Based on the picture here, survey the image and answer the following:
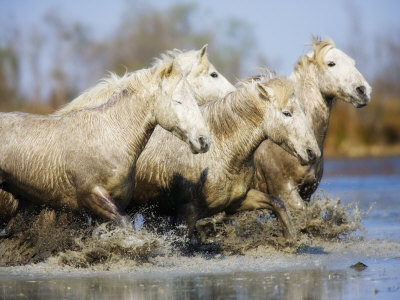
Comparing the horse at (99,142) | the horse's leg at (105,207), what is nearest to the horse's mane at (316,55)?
the horse at (99,142)

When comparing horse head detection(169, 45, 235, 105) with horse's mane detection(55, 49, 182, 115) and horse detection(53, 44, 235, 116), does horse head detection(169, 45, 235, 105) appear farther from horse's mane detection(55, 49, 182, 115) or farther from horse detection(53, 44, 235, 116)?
horse's mane detection(55, 49, 182, 115)

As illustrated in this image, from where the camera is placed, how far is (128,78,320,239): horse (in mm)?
9203

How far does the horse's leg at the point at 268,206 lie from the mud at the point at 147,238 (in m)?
0.13

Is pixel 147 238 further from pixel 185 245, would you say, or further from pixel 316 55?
pixel 316 55

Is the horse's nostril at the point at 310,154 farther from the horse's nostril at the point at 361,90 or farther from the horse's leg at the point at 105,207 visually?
the horse's leg at the point at 105,207

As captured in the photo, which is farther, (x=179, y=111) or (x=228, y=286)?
(x=179, y=111)

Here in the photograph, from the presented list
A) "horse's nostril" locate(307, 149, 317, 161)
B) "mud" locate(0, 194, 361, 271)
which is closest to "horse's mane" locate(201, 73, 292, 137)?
"horse's nostril" locate(307, 149, 317, 161)

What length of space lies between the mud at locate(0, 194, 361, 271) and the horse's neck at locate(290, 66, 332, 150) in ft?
2.91

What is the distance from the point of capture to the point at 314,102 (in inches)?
431

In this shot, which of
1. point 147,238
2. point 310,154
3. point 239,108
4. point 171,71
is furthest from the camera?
point 239,108

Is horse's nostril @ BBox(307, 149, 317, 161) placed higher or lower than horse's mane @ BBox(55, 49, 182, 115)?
lower

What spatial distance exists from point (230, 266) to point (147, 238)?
Result: 3.24 ft

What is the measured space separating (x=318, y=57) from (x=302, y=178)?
5.24 feet

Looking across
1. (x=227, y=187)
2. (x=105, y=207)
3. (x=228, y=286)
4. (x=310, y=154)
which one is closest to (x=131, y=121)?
(x=105, y=207)
